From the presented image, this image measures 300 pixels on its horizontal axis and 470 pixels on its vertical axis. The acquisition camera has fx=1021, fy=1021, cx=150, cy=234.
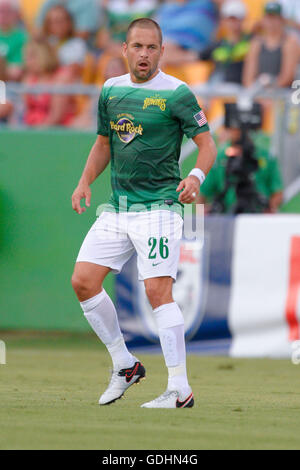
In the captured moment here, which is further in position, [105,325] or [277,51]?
[277,51]

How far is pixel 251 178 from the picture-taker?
34.7 ft

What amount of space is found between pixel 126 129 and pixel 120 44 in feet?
26.4

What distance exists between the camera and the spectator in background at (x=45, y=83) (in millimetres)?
12133

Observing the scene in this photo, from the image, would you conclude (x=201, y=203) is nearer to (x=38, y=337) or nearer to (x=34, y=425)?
(x=38, y=337)

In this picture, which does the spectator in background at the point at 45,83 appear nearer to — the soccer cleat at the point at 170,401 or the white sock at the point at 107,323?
the white sock at the point at 107,323

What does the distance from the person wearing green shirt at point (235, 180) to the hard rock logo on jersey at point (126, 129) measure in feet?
14.7

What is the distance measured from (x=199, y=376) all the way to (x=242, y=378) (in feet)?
1.15

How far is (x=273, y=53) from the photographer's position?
39.8ft

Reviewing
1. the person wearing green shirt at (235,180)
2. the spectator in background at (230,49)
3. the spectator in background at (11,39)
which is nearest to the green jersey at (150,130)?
the person wearing green shirt at (235,180)

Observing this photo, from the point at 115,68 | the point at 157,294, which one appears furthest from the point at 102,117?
the point at 115,68

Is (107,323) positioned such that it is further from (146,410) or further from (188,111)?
(188,111)

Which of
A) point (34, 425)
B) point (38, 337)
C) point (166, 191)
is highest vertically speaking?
point (166, 191)
